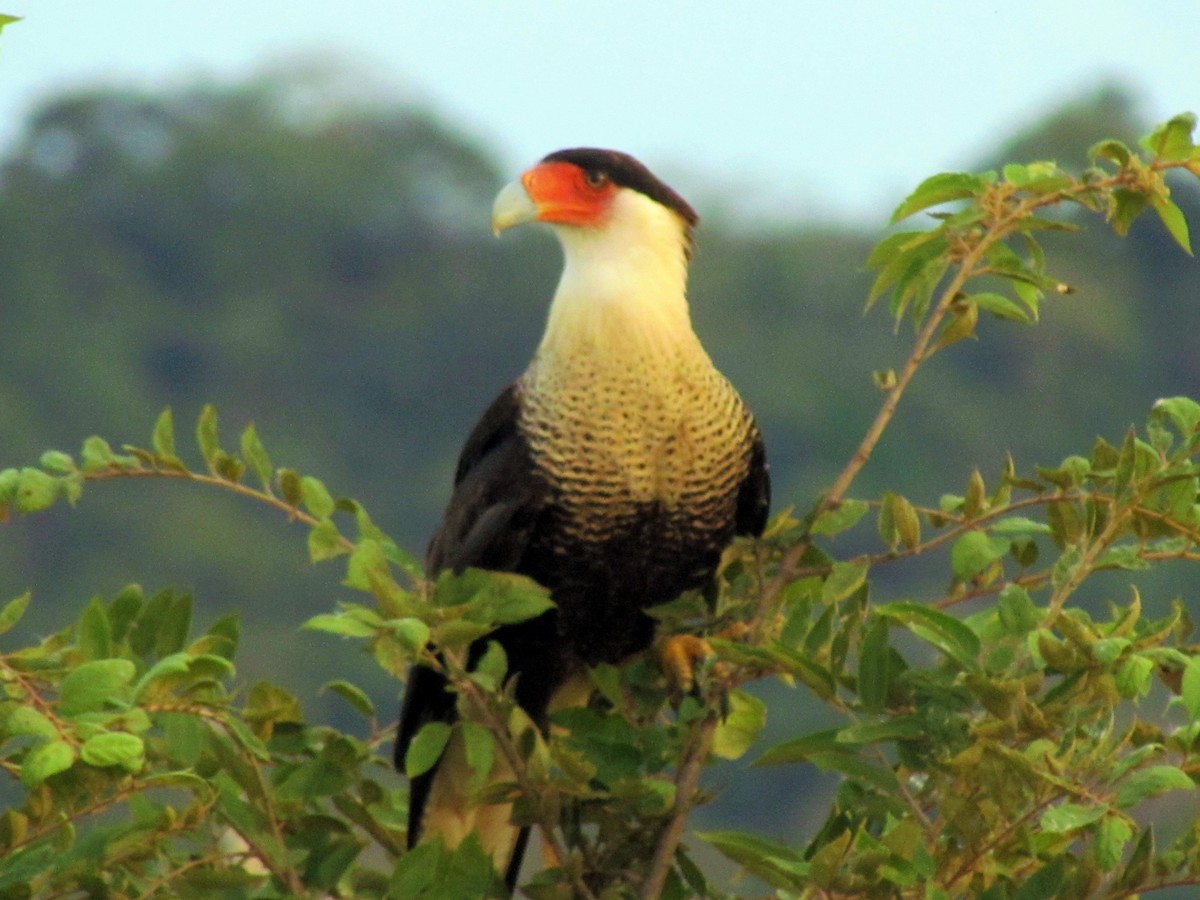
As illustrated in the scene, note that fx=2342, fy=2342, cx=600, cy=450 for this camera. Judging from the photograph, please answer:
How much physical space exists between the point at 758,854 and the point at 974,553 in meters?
0.50

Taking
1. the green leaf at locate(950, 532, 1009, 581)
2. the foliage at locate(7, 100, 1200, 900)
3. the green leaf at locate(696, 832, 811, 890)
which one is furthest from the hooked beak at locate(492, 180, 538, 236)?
the green leaf at locate(696, 832, 811, 890)

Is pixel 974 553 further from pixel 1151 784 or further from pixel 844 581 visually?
pixel 1151 784

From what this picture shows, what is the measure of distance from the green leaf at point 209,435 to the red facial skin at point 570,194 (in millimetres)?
932

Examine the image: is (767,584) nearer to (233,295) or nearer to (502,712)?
(502,712)

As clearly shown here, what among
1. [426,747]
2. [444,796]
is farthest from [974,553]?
[444,796]

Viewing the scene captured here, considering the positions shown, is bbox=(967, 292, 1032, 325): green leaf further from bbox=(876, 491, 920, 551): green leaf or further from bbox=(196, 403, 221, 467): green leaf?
bbox=(196, 403, 221, 467): green leaf

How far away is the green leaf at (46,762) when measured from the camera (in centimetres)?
217

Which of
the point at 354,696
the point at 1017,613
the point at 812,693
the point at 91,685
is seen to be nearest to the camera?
the point at 91,685

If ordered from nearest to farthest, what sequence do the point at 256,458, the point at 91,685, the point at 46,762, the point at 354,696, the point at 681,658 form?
the point at 46,762, the point at 91,685, the point at 256,458, the point at 354,696, the point at 681,658

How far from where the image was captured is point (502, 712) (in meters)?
2.67

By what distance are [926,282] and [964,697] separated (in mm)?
600

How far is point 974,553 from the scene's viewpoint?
2.74m

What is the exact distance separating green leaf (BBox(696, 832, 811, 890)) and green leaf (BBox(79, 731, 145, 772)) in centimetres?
59

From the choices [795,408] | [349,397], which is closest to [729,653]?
[795,408]
